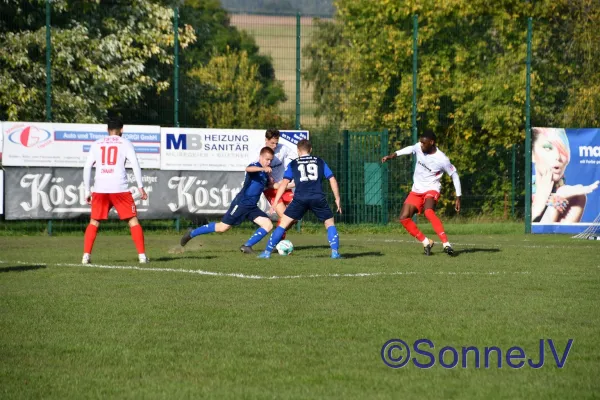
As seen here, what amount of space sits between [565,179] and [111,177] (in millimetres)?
12859

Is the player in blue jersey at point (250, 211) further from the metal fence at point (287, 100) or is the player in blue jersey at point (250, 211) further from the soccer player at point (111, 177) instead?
the metal fence at point (287, 100)

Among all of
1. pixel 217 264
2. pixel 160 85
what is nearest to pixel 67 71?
pixel 160 85

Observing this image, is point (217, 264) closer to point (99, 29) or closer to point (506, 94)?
point (99, 29)

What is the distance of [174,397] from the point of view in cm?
612

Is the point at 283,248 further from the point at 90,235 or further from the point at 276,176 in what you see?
the point at 90,235

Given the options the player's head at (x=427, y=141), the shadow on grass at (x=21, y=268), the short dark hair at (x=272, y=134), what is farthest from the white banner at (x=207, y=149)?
the shadow on grass at (x=21, y=268)

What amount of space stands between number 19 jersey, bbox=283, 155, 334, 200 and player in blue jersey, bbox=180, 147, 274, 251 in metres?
1.00

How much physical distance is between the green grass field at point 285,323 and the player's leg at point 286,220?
230 millimetres

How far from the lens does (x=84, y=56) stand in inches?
1002

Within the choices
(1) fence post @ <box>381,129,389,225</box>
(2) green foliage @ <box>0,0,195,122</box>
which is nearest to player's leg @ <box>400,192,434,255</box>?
(1) fence post @ <box>381,129,389,225</box>

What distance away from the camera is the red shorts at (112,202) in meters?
14.4

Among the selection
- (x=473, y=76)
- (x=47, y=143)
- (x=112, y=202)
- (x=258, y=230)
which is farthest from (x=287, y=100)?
(x=473, y=76)

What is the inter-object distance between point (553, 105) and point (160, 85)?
11.5 m

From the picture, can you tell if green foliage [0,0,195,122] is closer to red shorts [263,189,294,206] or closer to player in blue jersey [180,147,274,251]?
red shorts [263,189,294,206]
